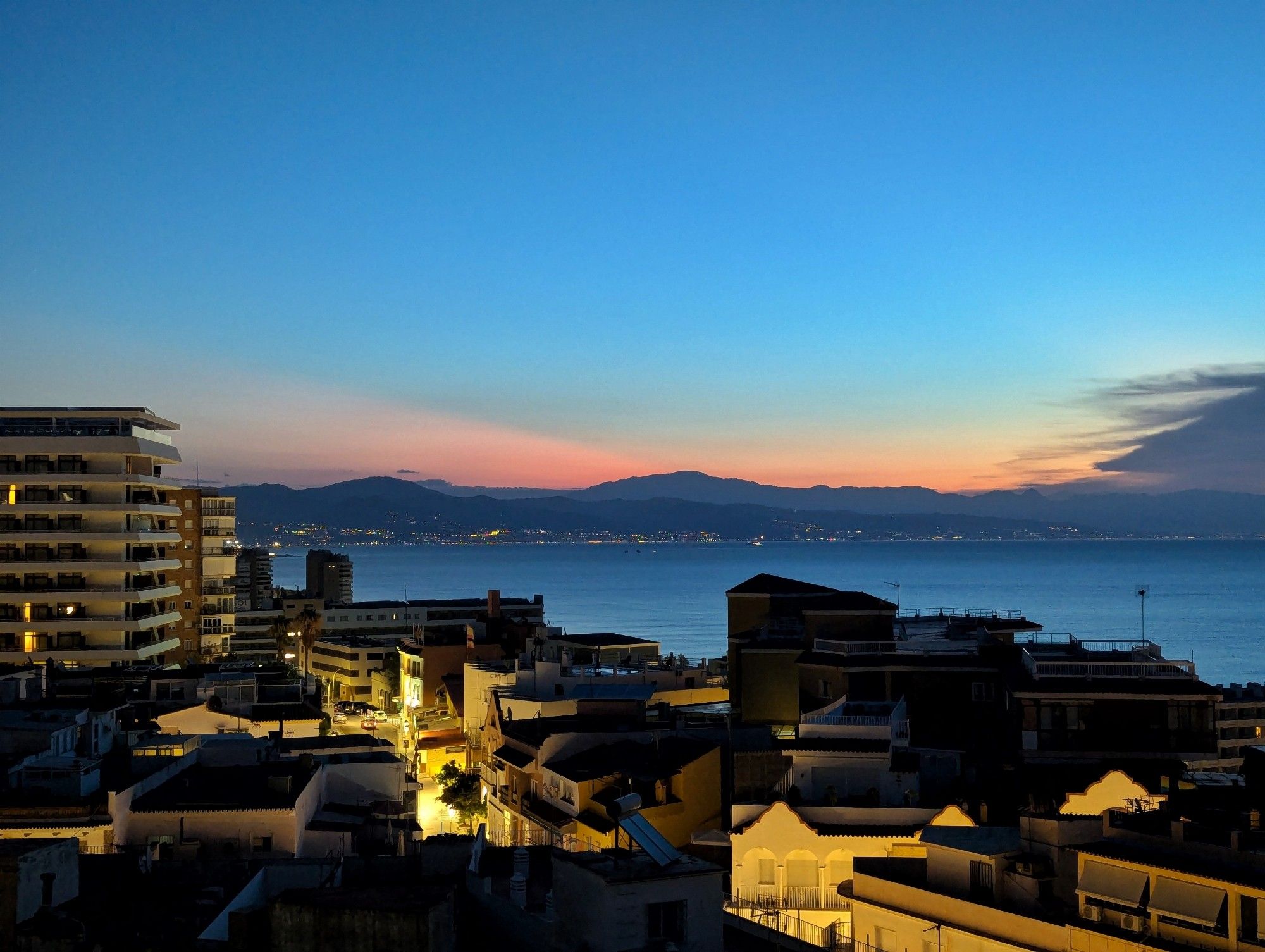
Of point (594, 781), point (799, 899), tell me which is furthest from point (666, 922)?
point (594, 781)

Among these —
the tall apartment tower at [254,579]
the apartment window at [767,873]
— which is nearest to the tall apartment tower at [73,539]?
the apartment window at [767,873]

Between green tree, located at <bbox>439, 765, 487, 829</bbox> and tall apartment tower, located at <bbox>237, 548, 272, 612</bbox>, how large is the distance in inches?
3455

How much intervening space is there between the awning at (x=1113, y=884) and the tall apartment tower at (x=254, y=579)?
4428 inches

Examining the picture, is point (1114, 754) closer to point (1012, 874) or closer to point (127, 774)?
point (1012, 874)

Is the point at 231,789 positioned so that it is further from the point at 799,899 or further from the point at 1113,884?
the point at 1113,884

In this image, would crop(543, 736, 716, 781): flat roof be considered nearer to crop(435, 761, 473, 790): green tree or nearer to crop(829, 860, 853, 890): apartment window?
crop(435, 761, 473, 790): green tree

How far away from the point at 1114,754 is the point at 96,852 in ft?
78.0

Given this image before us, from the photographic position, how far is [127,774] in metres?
26.7

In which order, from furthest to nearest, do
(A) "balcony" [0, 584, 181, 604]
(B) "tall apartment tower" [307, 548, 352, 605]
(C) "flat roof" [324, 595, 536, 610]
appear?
(B) "tall apartment tower" [307, 548, 352, 605], (C) "flat roof" [324, 595, 536, 610], (A) "balcony" [0, 584, 181, 604]

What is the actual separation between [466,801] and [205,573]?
166ft

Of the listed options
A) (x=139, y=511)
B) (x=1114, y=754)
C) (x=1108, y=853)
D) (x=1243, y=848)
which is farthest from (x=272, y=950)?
(x=139, y=511)

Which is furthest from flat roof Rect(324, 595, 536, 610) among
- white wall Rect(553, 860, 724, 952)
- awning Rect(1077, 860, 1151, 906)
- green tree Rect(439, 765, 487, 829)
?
white wall Rect(553, 860, 724, 952)

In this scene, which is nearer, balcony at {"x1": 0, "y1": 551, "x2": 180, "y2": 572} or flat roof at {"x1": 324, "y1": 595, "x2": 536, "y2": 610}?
balcony at {"x1": 0, "y1": 551, "x2": 180, "y2": 572}

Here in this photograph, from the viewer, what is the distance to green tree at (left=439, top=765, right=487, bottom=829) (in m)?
39.7
